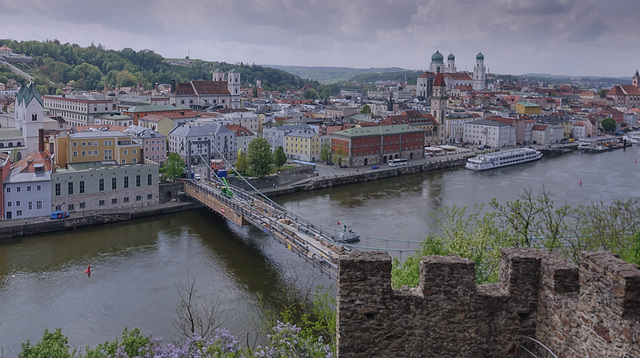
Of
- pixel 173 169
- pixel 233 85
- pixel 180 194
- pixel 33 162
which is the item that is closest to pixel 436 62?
pixel 233 85

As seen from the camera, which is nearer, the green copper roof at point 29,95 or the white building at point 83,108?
the green copper roof at point 29,95

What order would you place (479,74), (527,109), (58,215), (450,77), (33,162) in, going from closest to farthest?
(58,215) → (33,162) → (527,109) → (450,77) → (479,74)

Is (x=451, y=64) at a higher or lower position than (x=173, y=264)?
higher

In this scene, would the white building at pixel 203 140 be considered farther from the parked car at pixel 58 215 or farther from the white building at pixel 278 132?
the parked car at pixel 58 215

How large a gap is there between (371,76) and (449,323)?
9927 centimetres

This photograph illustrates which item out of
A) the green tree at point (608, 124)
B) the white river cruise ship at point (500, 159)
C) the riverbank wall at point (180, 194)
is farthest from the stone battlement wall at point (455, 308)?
the green tree at point (608, 124)

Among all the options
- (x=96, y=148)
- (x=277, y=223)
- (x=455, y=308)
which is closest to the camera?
(x=455, y=308)

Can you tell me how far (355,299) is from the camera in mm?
2139

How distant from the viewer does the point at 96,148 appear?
1392cm

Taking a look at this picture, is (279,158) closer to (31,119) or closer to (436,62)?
(31,119)

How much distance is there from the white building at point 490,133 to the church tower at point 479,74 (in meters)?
26.4

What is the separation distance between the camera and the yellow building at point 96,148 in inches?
533

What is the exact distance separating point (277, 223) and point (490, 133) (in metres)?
18.0

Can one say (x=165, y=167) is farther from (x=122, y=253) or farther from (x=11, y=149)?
(x=122, y=253)
